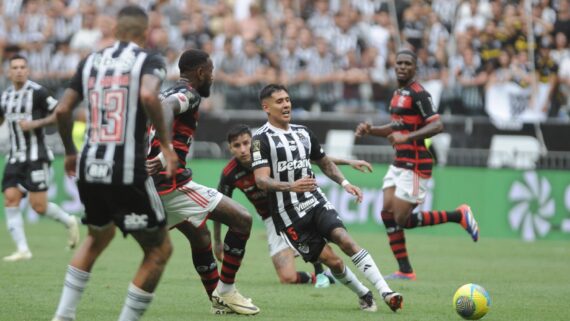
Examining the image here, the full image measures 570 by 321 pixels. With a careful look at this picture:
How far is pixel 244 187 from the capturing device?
1292 cm

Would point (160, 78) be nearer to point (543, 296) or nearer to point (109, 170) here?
point (109, 170)

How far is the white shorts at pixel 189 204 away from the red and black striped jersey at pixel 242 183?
2.91m

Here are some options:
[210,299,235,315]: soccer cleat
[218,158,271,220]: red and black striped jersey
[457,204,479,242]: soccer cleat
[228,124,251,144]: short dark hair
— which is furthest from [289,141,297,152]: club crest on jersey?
[457,204,479,242]: soccer cleat

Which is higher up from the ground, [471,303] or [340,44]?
[340,44]

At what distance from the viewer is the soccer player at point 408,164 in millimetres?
13289

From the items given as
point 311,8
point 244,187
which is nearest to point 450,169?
point 311,8

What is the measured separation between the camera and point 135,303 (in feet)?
25.5

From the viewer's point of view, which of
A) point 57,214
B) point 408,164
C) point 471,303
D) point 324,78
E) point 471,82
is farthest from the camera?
point 324,78

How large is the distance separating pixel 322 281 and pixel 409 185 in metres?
1.88

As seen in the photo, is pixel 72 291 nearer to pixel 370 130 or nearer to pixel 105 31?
pixel 370 130

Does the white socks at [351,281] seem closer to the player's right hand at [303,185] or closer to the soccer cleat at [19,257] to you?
the player's right hand at [303,185]

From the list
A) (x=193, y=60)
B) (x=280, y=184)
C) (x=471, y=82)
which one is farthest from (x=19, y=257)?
(x=471, y=82)

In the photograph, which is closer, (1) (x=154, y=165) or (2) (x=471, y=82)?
(1) (x=154, y=165)

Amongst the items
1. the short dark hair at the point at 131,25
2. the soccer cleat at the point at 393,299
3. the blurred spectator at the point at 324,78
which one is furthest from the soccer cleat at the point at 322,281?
the blurred spectator at the point at 324,78
